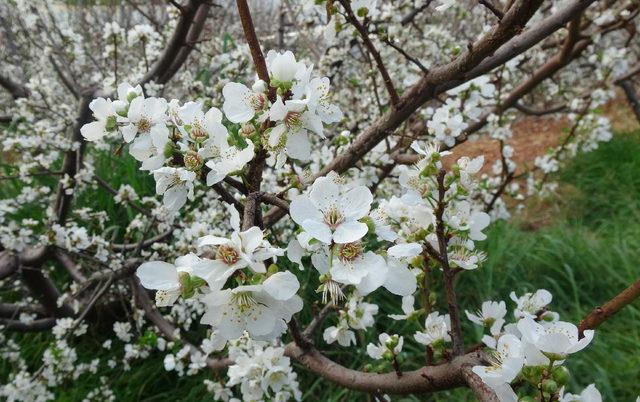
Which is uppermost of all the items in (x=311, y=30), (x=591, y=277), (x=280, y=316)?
(x=311, y=30)

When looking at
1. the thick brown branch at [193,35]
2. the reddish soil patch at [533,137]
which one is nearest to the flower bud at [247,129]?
the thick brown branch at [193,35]

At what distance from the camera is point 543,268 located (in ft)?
10.8

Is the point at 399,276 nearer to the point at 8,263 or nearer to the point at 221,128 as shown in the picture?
the point at 221,128

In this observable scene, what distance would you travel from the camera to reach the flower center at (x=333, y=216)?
757 millimetres

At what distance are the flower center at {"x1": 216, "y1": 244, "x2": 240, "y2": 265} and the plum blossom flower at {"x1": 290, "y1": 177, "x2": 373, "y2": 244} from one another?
10cm

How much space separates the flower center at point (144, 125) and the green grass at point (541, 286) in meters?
1.27

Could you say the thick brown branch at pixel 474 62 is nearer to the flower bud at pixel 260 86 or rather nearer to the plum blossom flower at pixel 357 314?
the plum blossom flower at pixel 357 314

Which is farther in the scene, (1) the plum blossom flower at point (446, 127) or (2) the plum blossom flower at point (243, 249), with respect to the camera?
(1) the plum blossom flower at point (446, 127)

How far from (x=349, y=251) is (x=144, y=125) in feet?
1.52

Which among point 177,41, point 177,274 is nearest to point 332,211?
point 177,274

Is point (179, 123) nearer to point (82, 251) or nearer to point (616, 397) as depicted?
point (82, 251)

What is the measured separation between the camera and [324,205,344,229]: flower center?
0.76 m

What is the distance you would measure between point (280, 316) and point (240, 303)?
0.06m

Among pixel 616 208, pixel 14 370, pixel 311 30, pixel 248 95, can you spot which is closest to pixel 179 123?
pixel 248 95
